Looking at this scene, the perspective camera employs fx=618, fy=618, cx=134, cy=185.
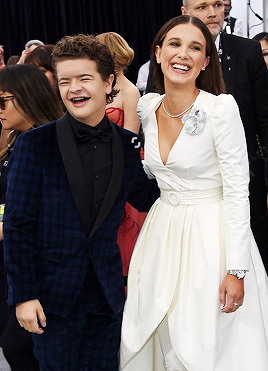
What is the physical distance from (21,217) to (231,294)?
716 millimetres

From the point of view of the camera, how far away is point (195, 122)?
2086 millimetres

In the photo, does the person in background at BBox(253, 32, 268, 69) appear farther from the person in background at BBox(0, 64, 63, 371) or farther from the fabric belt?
the fabric belt

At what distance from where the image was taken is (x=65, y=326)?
2043 millimetres

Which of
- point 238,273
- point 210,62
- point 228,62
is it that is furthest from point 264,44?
point 238,273

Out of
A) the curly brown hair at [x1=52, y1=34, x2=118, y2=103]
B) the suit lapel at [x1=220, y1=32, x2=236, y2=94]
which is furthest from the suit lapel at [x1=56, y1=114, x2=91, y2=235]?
the suit lapel at [x1=220, y1=32, x2=236, y2=94]

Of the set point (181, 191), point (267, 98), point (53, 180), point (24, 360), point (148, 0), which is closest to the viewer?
point (53, 180)

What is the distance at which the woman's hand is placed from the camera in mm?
1996

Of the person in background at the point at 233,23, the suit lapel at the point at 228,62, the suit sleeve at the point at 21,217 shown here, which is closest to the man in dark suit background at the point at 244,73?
the suit lapel at the point at 228,62

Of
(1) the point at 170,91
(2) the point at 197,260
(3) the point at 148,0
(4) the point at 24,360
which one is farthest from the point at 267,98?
(3) the point at 148,0

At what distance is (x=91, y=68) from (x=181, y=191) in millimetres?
522

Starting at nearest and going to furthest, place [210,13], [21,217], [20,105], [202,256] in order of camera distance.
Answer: [21,217] → [202,256] → [20,105] → [210,13]

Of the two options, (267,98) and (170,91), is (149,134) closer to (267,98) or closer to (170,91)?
(170,91)

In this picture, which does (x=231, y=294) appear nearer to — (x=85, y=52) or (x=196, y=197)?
(x=196, y=197)

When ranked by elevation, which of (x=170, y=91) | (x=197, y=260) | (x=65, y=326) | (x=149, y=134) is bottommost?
(x=65, y=326)
